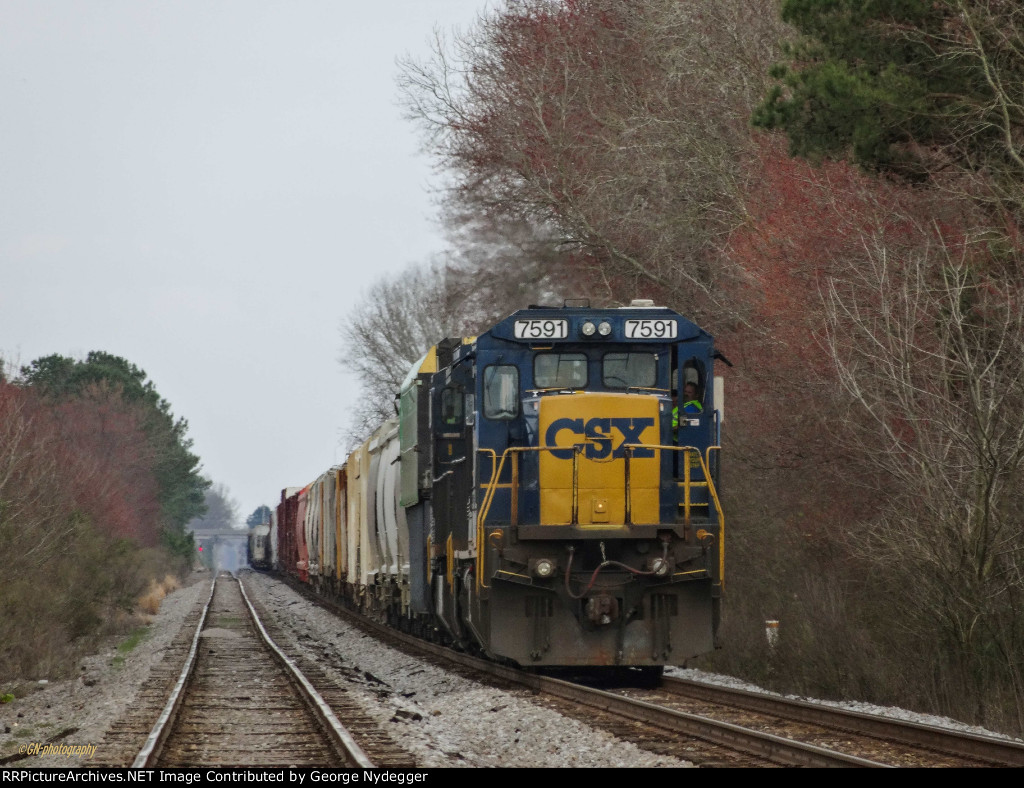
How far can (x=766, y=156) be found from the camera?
21453 millimetres

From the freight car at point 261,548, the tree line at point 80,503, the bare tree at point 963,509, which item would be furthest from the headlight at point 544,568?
the freight car at point 261,548

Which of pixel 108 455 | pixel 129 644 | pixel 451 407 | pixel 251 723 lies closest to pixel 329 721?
pixel 251 723

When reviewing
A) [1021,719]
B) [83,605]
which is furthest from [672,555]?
[83,605]

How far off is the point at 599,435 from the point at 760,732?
3675 millimetres

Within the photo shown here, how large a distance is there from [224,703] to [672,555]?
15.5 feet

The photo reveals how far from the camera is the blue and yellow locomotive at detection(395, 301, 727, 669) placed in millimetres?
12602

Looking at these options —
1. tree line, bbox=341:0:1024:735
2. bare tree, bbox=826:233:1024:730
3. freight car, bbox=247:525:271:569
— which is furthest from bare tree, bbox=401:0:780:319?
freight car, bbox=247:525:271:569

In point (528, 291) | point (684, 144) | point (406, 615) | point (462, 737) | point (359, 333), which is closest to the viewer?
point (462, 737)

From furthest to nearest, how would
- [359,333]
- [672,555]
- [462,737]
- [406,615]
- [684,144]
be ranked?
[359,333], [684,144], [406,615], [672,555], [462,737]

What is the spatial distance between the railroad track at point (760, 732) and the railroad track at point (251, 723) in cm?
196

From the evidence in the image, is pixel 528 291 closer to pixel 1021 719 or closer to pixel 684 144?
pixel 684 144

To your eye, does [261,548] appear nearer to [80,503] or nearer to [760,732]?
[80,503]

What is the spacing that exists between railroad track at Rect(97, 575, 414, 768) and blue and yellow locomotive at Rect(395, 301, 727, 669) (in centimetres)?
205

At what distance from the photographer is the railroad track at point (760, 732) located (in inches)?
348
